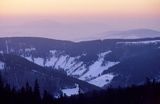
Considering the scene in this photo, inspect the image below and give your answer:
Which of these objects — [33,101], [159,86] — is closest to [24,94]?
[33,101]

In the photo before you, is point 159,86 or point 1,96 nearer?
point 1,96

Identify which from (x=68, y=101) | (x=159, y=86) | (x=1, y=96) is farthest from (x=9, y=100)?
(x=159, y=86)

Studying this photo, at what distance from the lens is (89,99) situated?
119438 millimetres

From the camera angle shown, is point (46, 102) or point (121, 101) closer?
point (46, 102)

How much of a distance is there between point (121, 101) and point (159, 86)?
9130 mm

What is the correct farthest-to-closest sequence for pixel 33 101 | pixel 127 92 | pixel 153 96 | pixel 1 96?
pixel 127 92
pixel 153 96
pixel 33 101
pixel 1 96

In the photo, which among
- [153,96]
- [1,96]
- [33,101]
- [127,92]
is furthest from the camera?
[127,92]

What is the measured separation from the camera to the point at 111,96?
118 meters

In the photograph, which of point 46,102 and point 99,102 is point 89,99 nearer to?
point 99,102

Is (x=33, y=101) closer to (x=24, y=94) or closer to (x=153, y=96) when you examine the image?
(x=24, y=94)

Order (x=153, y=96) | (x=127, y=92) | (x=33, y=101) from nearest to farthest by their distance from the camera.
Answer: (x=33, y=101) < (x=153, y=96) < (x=127, y=92)

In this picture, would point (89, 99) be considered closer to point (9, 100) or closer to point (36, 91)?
point (36, 91)

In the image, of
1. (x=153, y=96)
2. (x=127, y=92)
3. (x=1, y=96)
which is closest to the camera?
(x=1, y=96)

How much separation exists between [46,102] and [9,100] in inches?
304
